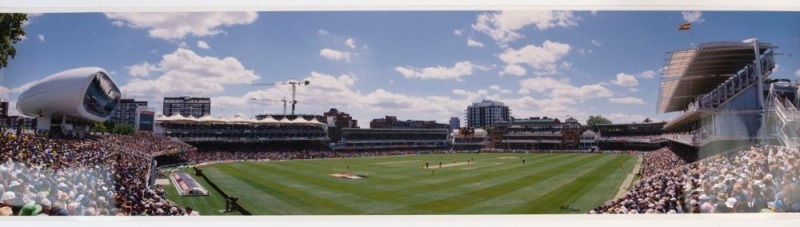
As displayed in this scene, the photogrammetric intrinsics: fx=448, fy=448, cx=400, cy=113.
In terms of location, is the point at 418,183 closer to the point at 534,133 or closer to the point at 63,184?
the point at 63,184

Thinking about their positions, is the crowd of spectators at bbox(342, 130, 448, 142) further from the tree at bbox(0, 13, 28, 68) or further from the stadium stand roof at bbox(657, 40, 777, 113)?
the tree at bbox(0, 13, 28, 68)

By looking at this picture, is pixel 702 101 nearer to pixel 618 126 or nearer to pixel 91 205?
pixel 91 205

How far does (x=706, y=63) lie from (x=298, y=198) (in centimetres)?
1367

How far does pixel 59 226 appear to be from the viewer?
7465mm

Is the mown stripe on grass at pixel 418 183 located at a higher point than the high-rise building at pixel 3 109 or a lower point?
lower

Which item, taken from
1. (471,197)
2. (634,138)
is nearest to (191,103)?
(471,197)

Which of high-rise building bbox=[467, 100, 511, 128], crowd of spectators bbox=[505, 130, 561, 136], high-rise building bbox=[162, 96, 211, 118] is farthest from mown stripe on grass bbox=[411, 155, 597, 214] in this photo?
crowd of spectators bbox=[505, 130, 561, 136]

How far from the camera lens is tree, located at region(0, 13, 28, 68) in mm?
9974

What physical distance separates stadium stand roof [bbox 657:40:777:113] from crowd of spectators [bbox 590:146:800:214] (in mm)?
3393

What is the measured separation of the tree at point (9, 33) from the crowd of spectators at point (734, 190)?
43.8ft

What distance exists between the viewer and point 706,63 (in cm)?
1424

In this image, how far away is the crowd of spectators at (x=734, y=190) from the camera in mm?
7637

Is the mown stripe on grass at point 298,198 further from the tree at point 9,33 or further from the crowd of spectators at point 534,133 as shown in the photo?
the crowd of spectators at point 534,133

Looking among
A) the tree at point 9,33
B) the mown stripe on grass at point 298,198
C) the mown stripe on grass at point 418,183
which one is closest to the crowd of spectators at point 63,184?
the tree at point 9,33
